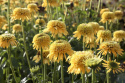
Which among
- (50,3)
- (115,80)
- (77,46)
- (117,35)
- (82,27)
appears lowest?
(115,80)

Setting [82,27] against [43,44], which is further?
[82,27]

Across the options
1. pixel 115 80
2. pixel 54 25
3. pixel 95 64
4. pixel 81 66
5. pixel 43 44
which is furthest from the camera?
pixel 115 80

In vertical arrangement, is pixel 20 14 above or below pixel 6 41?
above

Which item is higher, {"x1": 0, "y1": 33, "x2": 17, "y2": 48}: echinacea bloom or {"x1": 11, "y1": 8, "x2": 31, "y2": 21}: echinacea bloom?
{"x1": 11, "y1": 8, "x2": 31, "y2": 21}: echinacea bloom

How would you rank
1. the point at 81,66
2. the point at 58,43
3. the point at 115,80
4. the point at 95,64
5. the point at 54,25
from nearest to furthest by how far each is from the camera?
the point at 95,64
the point at 81,66
the point at 58,43
the point at 54,25
the point at 115,80

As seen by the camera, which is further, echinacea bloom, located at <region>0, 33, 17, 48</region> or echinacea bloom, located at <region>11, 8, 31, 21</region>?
echinacea bloom, located at <region>11, 8, 31, 21</region>

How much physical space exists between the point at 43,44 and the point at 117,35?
1677 mm

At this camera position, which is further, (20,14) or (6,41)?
(20,14)

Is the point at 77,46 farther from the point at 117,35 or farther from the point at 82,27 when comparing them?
the point at 82,27

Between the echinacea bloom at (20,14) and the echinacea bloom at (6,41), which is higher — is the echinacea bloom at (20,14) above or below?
above

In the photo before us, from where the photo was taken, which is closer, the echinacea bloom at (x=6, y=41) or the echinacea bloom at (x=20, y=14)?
the echinacea bloom at (x=6, y=41)

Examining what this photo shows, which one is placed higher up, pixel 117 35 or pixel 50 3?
pixel 50 3

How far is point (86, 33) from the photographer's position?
2.24m

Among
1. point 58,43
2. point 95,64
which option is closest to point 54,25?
point 58,43
